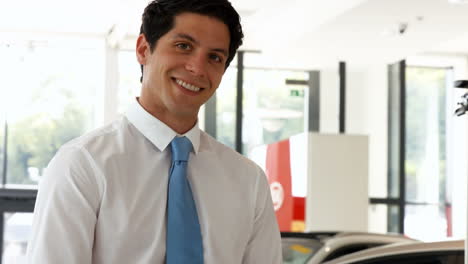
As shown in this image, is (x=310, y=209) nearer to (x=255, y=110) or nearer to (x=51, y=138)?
(x=255, y=110)

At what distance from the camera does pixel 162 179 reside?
179 cm

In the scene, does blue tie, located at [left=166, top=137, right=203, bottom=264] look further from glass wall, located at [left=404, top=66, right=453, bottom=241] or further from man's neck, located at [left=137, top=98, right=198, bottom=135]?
glass wall, located at [left=404, top=66, right=453, bottom=241]

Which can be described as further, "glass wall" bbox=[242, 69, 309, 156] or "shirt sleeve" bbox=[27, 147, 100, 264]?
"glass wall" bbox=[242, 69, 309, 156]

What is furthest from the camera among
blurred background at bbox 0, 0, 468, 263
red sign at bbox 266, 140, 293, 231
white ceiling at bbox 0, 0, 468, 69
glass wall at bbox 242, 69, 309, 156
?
glass wall at bbox 242, 69, 309, 156

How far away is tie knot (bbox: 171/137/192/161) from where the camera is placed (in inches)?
70.9

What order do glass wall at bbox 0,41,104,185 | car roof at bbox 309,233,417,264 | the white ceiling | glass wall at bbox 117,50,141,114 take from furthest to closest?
1. glass wall at bbox 0,41,104,185
2. glass wall at bbox 117,50,141,114
3. the white ceiling
4. car roof at bbox 309,233,417,264

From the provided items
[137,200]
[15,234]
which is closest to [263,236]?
[137,200]

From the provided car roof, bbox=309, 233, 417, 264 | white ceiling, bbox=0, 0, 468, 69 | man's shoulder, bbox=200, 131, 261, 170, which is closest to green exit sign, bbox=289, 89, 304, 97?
white ceiling, bbox=0, 0, 468, 69

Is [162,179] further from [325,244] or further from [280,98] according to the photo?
[280,98]

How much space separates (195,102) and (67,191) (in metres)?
0.32

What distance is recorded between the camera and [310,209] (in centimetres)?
1057

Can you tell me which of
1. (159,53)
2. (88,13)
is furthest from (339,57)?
(159,53)

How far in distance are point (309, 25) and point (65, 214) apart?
8.57 meters

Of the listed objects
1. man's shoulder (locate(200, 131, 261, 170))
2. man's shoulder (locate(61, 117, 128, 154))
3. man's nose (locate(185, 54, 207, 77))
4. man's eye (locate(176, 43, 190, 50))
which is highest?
man's eye (locate(176, 43, 190, 50))
